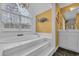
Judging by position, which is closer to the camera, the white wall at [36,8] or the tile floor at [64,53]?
the white wall at [36,8]

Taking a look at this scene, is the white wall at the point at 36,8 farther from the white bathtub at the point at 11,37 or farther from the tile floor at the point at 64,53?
the tile floor at the point at 64,53

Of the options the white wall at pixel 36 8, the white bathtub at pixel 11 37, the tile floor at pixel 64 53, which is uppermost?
the white wall at pixel 36 8

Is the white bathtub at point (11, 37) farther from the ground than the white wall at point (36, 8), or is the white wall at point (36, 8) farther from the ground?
the white wall at point (36, 8)

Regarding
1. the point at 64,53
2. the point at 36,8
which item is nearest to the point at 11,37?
the point at 36,8

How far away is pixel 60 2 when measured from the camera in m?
1.77

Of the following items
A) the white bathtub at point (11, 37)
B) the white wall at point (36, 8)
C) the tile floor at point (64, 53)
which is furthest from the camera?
the tile floor at point (64, 53)

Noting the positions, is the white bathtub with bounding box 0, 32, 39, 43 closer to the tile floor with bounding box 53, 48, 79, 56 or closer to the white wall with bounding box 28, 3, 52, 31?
the white wall with bounding box 28, 3, 52, 31

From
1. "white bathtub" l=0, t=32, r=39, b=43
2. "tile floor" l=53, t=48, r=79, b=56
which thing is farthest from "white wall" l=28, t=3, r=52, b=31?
"tile floor" l=53, t=48, r=79, b=56

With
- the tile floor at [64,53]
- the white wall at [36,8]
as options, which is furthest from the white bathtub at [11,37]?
the tile floor at [64,53]

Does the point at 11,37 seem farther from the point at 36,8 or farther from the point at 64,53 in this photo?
the point at 64,53

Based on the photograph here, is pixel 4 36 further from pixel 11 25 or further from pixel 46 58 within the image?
pixel 46 58

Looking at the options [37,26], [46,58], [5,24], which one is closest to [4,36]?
[5,24]

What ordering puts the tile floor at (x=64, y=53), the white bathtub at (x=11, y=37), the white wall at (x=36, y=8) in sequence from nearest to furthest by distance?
the white bathtub at (x=11, y=37) < the white wall at (x=36, y=8) < the tile floor at (x=64, y=53)

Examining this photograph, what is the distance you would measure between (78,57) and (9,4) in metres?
1.31
